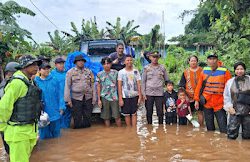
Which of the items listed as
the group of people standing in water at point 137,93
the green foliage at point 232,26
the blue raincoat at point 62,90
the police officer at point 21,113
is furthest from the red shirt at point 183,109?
the police officer at point 21,113

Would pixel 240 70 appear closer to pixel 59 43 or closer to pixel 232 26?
pixel 232 26

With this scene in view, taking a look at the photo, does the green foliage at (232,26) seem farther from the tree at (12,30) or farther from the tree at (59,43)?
the tree at (59,43)

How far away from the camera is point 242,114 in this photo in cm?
664

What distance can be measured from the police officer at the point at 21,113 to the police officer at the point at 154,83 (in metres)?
3.99

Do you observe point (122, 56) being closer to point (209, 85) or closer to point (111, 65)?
point (111, 65)

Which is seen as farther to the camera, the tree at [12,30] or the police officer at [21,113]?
the tree at [12,30]

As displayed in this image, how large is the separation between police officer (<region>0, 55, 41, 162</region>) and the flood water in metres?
1.39

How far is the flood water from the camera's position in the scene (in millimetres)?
5707

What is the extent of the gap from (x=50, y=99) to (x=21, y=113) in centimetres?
263

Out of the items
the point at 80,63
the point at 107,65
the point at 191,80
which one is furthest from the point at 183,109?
the point at 80,63

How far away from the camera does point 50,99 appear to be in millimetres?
6941

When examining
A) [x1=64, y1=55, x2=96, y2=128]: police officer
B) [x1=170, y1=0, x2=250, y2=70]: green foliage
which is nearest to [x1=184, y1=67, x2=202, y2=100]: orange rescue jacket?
[x1=170, y1=0, x2=250, y2=70]: green foliage

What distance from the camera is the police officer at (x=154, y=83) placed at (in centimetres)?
806

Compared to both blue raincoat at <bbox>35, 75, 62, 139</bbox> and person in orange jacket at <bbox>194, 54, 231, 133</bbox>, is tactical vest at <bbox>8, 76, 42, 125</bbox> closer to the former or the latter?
blue raincoat at <bbox>35, 75, 62, 139</bbox>
